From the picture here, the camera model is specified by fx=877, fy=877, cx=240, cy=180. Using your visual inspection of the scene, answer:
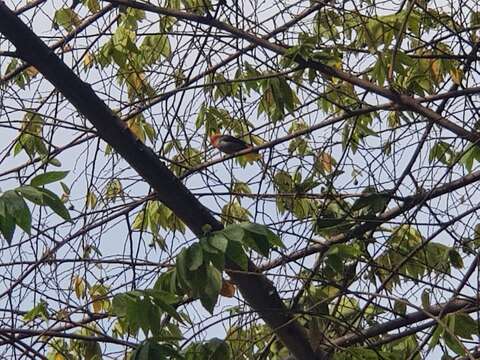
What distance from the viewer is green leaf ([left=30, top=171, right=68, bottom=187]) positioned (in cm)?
163

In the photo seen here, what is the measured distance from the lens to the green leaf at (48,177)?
1630 mm

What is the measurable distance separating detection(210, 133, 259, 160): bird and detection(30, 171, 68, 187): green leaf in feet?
3.40

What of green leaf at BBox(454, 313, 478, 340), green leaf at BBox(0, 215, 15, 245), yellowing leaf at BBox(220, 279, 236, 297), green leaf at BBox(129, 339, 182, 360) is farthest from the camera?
yellowing leaf at BBox(220, 279, 236, 297)

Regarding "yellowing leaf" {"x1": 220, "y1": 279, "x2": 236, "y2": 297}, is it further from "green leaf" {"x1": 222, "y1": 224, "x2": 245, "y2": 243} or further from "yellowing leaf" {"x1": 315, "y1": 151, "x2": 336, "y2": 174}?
"green leaf" {"x1": 222, "y1": 224, "x2": 245, "y2": 243}

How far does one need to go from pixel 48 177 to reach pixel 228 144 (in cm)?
122

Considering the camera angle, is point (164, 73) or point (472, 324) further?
point (164, 73)

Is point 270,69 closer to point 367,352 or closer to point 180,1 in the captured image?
point 180,1

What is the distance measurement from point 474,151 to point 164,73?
90 cm

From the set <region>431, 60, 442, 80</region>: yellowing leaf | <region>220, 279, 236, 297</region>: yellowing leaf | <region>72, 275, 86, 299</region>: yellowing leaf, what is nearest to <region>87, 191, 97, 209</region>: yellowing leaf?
<region>72, 275, 86, 299</region>: yellowing leaf

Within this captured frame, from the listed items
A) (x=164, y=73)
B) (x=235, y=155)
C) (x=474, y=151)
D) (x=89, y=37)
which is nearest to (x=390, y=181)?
(x=474, y=151)

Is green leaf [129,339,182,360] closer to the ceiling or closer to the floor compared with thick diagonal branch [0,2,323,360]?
closer to the floor

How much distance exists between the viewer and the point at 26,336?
1967 mm

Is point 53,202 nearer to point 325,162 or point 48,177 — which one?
point 48,177

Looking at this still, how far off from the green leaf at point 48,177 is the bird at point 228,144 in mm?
1035
